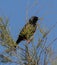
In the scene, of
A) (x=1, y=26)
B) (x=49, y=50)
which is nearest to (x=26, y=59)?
(x=49, y=50)

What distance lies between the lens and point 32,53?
7.50 ft

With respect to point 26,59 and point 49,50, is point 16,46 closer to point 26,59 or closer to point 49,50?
point 26,59

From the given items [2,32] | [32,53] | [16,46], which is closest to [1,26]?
[2,32]

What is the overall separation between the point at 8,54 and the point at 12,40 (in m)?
0.13

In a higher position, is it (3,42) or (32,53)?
(3,42)

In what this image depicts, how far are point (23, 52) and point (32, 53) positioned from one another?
9cm

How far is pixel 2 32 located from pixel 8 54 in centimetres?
20

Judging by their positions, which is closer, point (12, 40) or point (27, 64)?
point (27, 64)

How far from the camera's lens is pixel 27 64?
2.23 metres

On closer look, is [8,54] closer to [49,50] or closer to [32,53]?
[32,53]

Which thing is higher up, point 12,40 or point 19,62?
point 12,40

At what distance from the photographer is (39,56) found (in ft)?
7.32

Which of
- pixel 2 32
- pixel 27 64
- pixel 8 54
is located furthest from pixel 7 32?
pixel 27 64

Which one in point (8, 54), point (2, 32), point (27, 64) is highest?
point (2, 32)
